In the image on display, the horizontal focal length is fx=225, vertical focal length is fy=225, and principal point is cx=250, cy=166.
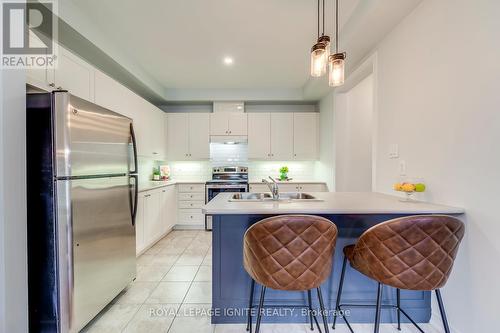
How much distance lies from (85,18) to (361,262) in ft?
10.2

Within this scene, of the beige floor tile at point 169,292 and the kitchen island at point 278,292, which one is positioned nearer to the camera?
the kitchen island at point 278,292

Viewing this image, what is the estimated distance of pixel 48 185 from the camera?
146cm

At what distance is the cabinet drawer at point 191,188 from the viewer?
4.27 metres

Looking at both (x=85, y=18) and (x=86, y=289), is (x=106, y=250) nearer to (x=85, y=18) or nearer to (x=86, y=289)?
(x=86, y=289)

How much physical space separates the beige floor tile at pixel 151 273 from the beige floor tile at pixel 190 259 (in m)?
0.20

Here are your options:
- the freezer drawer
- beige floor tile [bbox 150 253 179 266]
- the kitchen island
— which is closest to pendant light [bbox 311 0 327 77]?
the kitchen island

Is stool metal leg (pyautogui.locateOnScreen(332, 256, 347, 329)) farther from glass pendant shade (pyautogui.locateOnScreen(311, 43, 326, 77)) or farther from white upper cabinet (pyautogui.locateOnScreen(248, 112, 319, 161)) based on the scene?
white upper cabinet (pyautogui.locateOnScreen(248, 112, 319, 161))

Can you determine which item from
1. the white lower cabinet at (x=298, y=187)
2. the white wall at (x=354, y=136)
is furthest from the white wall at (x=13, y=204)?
the white wall at (x=354, y=136)

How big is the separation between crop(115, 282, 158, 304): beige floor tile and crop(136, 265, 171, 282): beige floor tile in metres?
0.10

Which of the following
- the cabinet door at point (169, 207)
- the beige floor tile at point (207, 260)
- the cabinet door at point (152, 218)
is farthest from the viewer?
the cabinet door at point (169, 207)

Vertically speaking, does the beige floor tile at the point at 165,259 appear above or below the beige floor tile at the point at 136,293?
below

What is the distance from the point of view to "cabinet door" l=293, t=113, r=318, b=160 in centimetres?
442

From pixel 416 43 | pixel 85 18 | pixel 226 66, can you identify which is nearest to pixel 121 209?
pixel 85 18

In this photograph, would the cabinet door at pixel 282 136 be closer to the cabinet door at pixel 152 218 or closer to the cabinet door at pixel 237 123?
the cabinet door at pixel 237 123
